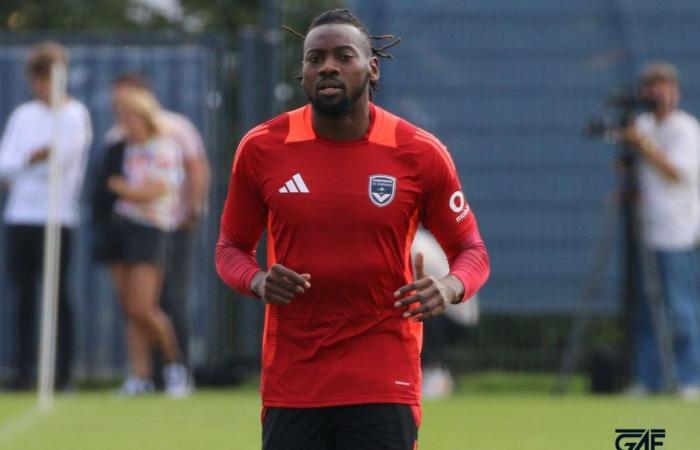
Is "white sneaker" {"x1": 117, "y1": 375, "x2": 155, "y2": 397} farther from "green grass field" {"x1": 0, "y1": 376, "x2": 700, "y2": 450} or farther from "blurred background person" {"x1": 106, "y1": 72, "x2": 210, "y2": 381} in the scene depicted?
"blurred background person" {"x1": 106, "y1": 72, "x2": 210, "y2": 381}

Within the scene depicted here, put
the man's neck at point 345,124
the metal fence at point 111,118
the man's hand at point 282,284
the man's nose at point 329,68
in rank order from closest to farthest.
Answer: the man's hand at point 282,284
the man's nose at point 329,68
the man's neck at point 345,124
the metal fence at point 111,118

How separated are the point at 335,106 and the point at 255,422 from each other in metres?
5.72

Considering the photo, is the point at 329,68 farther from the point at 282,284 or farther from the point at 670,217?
the point at 670,217

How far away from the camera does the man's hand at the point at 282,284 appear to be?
5039 millimetres

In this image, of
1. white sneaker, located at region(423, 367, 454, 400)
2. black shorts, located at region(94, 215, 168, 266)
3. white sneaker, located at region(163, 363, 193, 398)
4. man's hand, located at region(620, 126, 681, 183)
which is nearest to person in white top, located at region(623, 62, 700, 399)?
man's hand, located at region(620, 126, 681, 183)

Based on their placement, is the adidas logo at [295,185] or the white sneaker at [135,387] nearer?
the adidas logo at [295,185]

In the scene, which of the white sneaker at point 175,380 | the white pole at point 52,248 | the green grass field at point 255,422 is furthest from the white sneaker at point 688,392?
the white pole at point 52,248

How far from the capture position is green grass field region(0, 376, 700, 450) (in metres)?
9.45

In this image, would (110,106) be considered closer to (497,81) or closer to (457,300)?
(497,81)

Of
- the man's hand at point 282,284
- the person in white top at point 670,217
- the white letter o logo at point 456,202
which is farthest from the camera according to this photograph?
the person in white top at point 670,217

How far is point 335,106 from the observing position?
5191mm

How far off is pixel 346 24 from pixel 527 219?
29.8 ft

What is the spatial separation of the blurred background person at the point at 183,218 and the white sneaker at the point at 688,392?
3673mm

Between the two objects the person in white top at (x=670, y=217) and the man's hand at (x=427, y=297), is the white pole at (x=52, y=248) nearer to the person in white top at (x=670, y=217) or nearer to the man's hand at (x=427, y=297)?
the person in white top at (x=670, y=217)
